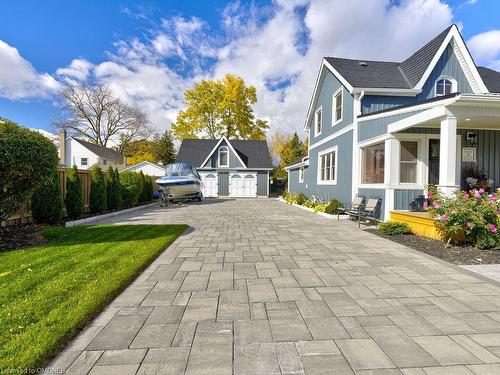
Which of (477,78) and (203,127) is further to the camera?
(203,127)

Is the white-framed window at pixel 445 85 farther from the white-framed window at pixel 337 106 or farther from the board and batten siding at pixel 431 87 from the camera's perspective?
the white-framed window at pixel 337 106

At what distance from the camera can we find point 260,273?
151 inches

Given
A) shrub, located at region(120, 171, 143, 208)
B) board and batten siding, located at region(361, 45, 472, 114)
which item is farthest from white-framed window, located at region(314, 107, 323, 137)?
shrub, located at region(120, 171, 143, 208)

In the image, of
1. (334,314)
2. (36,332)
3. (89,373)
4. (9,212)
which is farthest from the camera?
(9,212)

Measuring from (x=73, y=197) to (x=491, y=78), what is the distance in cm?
1748

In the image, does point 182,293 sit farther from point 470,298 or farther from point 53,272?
point 470,298

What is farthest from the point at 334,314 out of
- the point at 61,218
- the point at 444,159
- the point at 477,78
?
the point at 477,78

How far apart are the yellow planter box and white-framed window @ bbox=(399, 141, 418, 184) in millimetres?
1351

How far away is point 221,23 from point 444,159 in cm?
1066

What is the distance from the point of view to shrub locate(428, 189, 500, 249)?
509 cm

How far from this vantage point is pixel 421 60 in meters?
10.6

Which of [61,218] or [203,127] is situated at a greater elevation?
[203,127]

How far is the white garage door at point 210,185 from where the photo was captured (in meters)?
23.3

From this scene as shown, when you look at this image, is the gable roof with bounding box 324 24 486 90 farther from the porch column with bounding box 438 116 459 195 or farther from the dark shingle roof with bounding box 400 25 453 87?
the porch column with bounding box 438 116 459 195
